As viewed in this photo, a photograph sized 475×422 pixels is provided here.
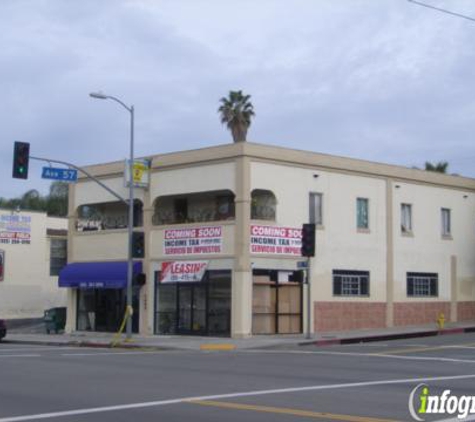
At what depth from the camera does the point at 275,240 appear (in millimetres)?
36031

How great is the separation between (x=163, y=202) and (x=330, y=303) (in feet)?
28.7

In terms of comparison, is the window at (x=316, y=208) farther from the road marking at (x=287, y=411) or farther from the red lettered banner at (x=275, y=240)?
the road marking at (x=287, y=411)

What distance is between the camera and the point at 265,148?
118 feet

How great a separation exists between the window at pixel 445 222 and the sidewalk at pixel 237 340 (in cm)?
517

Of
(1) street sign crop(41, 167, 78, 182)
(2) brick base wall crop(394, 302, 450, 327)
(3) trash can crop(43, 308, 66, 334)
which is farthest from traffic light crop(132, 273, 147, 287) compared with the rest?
(2) brick base wall crop(394, 302, 450, 327)

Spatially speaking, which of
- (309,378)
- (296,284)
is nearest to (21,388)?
(309,378)

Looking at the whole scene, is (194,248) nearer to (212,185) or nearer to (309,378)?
(212,185)

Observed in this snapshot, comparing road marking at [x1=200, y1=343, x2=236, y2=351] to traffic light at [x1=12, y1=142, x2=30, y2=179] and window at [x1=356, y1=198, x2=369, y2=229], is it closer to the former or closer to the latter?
traffic light at [x1=12, y1=142, x2=30, y2=179]


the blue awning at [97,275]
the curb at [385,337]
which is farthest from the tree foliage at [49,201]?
the curb at [385,337]

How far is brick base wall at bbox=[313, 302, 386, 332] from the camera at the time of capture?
37688mm

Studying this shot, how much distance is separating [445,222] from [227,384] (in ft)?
95.3

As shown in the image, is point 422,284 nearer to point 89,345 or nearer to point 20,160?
point 89,345

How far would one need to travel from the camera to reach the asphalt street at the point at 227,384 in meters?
13.1

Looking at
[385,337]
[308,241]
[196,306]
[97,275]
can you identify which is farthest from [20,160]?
[385,337]
